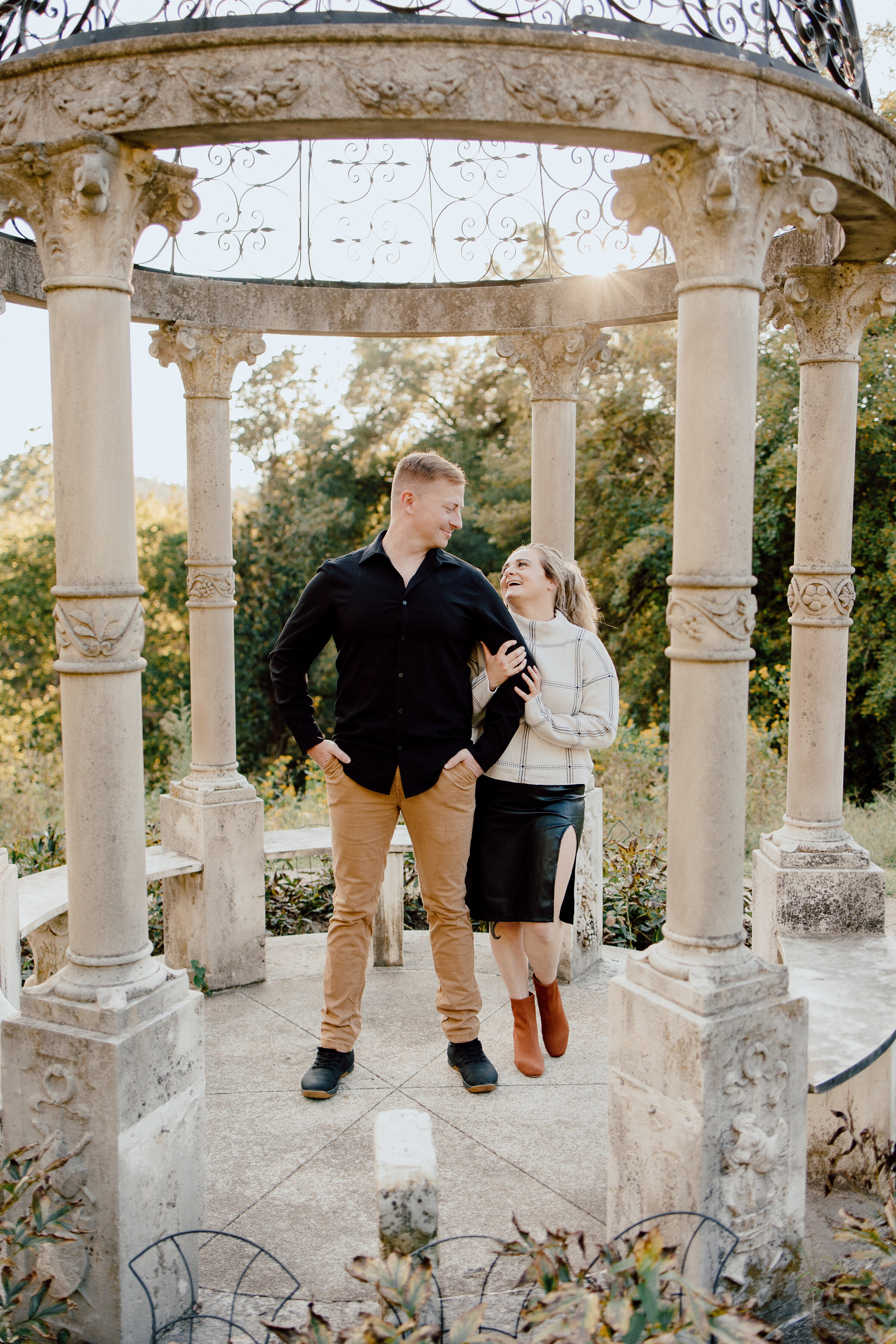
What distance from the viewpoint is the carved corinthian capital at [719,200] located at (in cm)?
320

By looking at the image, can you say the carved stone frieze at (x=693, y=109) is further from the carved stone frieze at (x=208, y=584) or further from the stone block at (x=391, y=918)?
the stone block at (x=391, y=918)

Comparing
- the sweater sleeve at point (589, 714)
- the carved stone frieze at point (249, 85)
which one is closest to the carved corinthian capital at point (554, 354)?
the sweater sleeve at point (589, 714)

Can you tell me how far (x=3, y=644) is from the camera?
21609 mm

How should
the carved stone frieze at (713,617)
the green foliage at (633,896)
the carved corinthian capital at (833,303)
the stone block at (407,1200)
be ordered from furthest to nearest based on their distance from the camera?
the green foliage at (633,896) → the carved corinthian capital at (833,303) → the carved stone frieze at (713,617) → the stone block at (407,1200)

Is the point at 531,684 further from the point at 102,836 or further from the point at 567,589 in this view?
the point at 102,836

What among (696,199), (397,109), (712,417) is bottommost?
(712,417)

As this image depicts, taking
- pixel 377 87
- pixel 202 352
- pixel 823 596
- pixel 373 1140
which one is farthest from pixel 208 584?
pixel 377 87

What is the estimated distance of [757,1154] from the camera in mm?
3127

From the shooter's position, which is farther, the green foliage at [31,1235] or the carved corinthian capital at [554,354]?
the carved corinthian capital at [554,354]

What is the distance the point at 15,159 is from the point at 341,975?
302 cm

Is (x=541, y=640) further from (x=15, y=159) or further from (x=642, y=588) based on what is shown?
(x=642, y=588)

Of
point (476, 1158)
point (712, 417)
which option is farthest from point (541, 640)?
point (476, 1158)

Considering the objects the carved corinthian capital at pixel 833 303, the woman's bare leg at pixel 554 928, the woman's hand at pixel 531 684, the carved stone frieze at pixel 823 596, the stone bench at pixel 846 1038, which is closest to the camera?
the stone bench at pixel 846 1038

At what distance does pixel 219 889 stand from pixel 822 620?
11.0 feet
